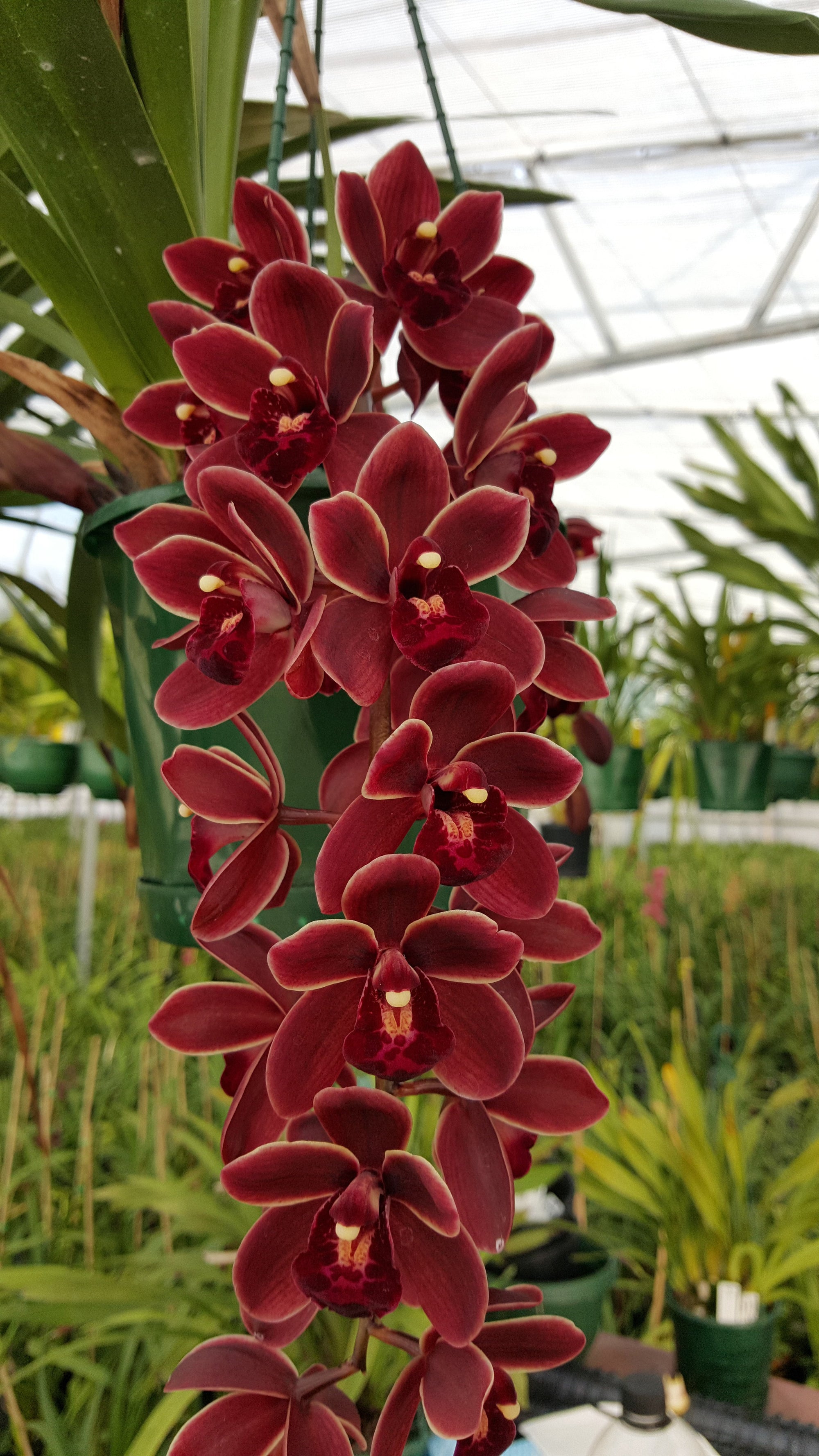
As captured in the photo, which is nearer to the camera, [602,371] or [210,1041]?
[210,1041]

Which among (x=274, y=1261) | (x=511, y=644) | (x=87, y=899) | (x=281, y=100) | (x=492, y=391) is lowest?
(x=87, y=899)

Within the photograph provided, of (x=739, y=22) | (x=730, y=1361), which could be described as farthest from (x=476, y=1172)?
(x=730, y=1361)

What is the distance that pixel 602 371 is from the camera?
17.7ft

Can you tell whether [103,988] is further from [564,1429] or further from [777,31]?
[777,31]

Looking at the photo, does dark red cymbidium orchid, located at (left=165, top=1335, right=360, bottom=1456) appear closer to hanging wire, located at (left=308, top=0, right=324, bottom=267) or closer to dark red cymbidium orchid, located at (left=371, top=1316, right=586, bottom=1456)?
dark red cymbidium orchid, located at (left=371, top=1316, right=586, bottom=1456)

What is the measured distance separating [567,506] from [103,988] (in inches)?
239

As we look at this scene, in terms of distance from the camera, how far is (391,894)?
27 cm

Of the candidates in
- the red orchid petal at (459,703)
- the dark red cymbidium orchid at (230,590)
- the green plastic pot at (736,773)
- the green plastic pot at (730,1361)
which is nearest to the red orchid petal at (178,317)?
the dark red cymbidium orchid at (230,590)

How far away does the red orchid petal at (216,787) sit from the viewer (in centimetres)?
32

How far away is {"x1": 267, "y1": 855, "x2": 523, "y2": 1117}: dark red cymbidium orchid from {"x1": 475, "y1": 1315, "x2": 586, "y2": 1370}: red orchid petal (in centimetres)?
11

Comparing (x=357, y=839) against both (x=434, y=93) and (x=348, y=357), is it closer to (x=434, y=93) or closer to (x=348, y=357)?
(x=348, y=357)

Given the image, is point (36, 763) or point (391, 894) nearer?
point (391, 894)

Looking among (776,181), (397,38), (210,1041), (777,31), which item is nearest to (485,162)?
(397,38)

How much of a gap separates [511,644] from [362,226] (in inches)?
7.6
